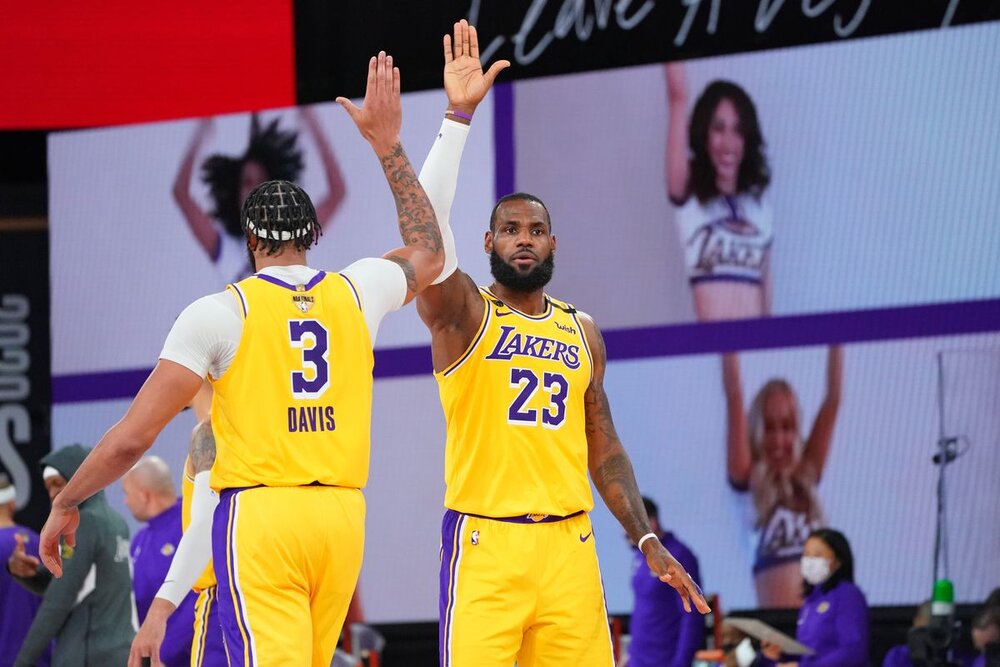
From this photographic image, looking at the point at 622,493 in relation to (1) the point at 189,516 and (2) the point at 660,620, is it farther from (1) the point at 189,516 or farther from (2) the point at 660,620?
(2) the point at 660,620

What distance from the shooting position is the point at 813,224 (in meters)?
9.83

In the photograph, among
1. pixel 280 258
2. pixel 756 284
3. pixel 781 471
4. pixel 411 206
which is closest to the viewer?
pixel 280 258

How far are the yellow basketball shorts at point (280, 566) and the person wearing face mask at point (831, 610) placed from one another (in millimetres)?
4744

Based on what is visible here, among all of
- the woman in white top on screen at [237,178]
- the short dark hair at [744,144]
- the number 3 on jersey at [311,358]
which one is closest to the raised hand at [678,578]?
the number 3 on jersey at [311,358]

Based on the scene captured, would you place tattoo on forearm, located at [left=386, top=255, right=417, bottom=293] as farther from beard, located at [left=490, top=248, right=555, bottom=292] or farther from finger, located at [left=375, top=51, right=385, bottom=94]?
beard, located at [left=490, top=248, right=555, bottom=292]

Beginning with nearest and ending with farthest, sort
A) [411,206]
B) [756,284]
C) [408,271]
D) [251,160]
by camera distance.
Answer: [408,271] < [411,206] < [756,284] < [251,160]

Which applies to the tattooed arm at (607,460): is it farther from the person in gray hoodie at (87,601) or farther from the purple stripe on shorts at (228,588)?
the person in gray hoodie at (87,601)

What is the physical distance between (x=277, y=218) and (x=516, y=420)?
121cm

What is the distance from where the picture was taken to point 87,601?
6969 mm

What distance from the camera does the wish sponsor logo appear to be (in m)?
5.04

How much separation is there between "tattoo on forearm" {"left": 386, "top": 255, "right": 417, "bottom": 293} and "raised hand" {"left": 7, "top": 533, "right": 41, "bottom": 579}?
3.61m

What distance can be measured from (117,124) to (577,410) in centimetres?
801

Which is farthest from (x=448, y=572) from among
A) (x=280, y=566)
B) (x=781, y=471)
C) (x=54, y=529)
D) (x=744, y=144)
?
(x=744, y=144)

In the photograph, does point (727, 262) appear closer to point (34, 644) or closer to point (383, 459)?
point (383, 459)
